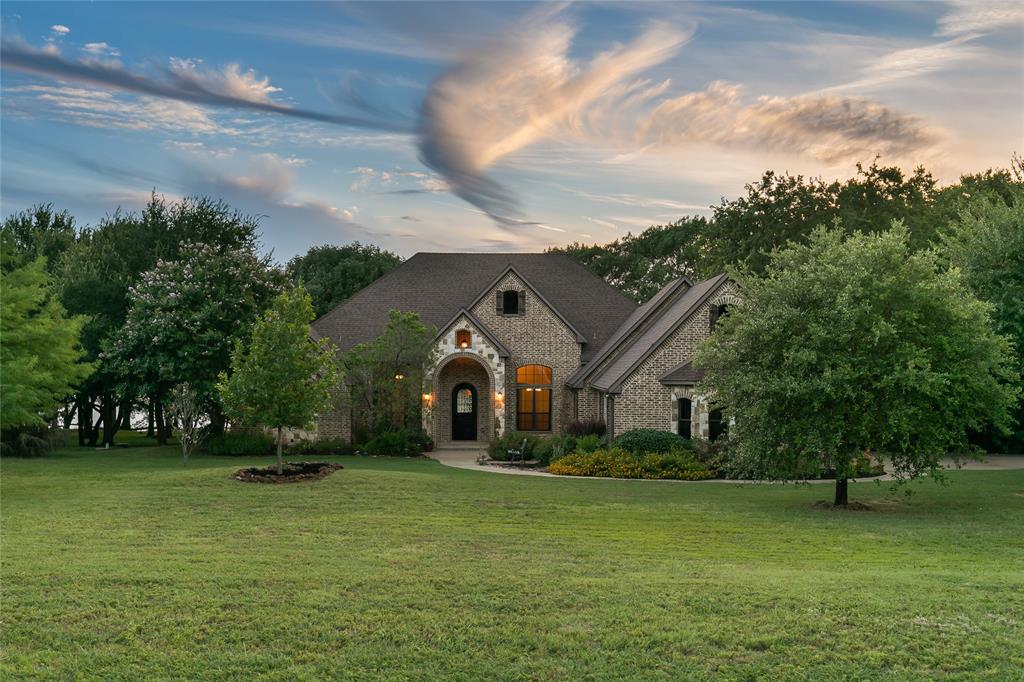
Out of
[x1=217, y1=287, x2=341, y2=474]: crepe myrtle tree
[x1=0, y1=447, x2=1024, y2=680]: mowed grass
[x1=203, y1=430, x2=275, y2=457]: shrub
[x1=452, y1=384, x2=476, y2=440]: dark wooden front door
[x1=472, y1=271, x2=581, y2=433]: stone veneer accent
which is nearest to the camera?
[x1=0, y1=447, x2=1024, y2=680]: mowed grass

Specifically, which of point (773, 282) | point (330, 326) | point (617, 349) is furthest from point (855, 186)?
point (773, 282)

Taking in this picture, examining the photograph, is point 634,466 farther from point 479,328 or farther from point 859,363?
point 479,328

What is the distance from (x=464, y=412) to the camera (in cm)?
4409

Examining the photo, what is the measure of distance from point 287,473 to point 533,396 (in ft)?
58.6

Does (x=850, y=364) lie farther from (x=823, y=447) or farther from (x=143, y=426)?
(x=143, y=426)

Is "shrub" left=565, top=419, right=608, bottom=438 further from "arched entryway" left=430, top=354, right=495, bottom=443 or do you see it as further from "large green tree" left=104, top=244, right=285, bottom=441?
"large green tree" left=104, top=244, right=285, bottom=441

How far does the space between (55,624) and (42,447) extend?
96.1 feet

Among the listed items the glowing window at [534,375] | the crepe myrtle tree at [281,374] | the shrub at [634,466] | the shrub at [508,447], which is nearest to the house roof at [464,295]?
the glowing window at [534,375]

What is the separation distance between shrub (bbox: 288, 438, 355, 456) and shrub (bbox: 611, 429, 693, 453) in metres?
12.0

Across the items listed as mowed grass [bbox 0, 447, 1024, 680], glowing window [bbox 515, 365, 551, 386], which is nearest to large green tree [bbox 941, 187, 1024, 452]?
mowed grass [bbox 0, 447, 1024, 680]

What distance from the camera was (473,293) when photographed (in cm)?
4581

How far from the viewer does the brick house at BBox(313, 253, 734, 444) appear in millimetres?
34812

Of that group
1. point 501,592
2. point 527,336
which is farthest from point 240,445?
point 501,592

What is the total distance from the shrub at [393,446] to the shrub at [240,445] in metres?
3.98
